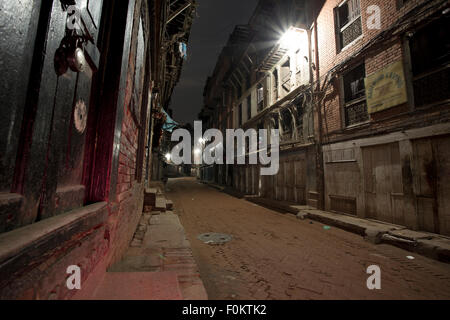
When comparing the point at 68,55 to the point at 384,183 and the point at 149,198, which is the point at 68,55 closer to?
the point at 149,198

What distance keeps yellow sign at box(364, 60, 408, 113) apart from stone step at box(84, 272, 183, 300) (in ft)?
25.0

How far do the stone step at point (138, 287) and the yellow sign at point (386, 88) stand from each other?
25.0 ft

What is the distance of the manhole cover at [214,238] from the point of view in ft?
16.2

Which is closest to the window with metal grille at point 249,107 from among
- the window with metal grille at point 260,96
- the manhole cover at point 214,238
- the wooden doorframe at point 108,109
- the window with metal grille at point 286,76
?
the window with metal grille at point 260,96

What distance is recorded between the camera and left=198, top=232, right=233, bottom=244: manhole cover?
4.93 m

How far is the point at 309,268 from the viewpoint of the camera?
3.56m

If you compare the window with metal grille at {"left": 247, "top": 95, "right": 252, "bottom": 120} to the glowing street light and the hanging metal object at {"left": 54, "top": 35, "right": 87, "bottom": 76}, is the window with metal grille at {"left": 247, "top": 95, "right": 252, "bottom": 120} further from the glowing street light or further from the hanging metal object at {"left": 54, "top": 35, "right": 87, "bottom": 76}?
the hanging metal object at {"left": 54, "top": 35, "right": 87, "bottom": 76}

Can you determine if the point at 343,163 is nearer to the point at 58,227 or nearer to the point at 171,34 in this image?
the point at 58,227

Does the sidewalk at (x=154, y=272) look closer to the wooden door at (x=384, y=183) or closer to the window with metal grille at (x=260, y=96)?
the wooden door at (x=384, y=183)

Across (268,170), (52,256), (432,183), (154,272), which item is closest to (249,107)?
(268,170)

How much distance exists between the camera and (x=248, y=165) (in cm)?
1634

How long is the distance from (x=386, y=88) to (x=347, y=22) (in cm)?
402
